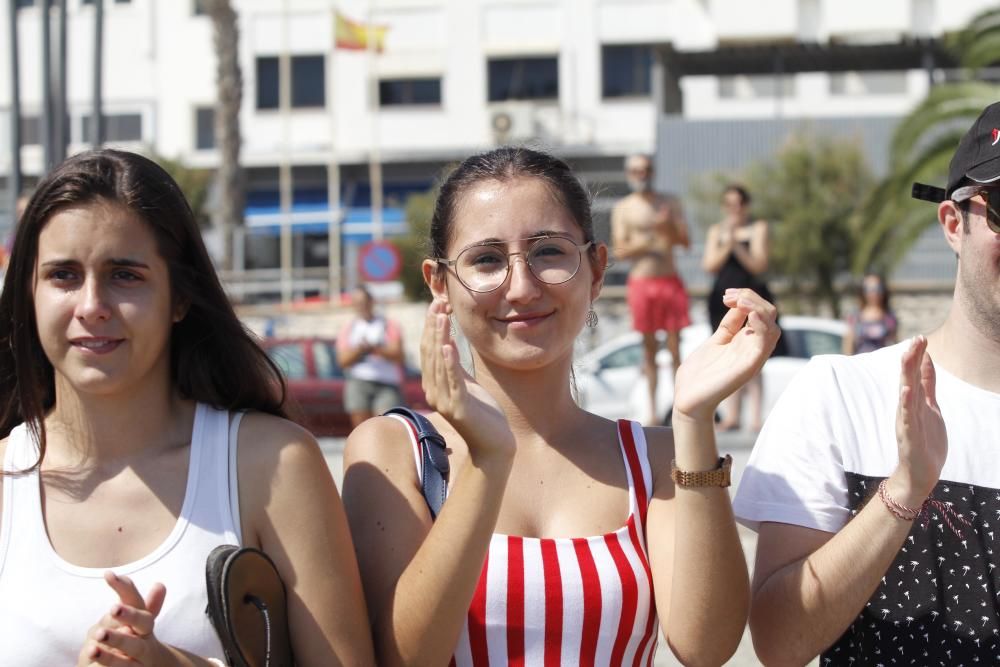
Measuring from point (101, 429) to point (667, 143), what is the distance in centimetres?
2932

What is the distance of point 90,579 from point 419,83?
36.6 meters

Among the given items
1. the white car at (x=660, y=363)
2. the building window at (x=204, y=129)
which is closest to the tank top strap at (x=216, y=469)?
the white car at (x=660, y=363)

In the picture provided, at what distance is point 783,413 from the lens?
282 cm

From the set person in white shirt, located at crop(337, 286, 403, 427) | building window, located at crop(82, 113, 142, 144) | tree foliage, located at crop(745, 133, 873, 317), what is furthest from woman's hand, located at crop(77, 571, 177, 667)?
building window, located at crop(82, 113, 142, 144)

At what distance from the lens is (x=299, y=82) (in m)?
39.1

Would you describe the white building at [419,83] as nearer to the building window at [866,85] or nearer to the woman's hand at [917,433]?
the building window at [866,85]

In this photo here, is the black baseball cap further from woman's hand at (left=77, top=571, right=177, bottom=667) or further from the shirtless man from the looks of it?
the shirtless man

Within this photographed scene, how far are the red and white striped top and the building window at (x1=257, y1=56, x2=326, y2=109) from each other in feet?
122

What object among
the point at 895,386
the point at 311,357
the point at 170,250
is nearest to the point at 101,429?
the point at 170,250

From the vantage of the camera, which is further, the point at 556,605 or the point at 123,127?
the point at 123,127

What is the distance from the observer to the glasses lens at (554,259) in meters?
2.77

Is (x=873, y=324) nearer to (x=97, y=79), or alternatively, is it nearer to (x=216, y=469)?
(x=97, y=79)

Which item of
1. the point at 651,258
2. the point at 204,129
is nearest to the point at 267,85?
the point at 204,129

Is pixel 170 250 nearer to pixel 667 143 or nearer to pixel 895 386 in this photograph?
pixel 895 386
